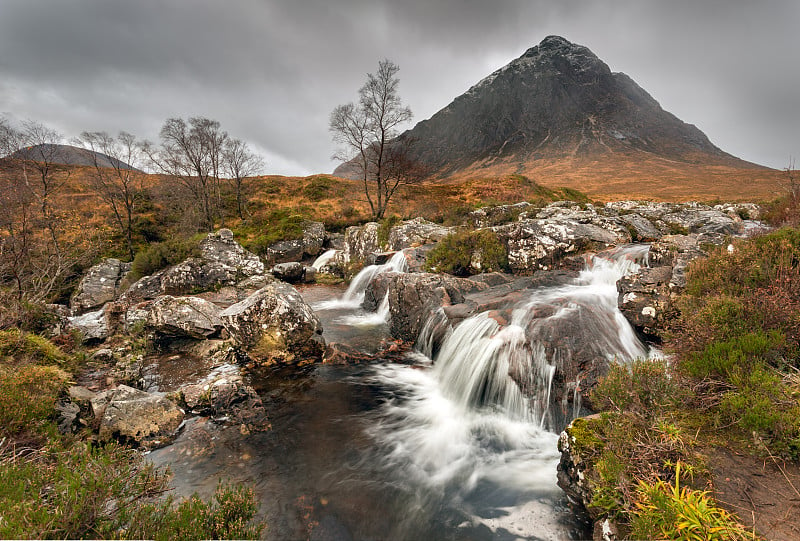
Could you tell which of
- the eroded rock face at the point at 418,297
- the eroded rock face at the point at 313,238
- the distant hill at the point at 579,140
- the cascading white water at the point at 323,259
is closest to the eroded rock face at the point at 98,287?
the cascading white water at the point at 323,259

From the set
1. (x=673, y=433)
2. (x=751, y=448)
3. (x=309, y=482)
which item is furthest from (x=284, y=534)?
(x=751, y=448)

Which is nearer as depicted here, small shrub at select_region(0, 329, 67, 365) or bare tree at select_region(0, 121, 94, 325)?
small shrub at select_region(0, 329, 67, 365)

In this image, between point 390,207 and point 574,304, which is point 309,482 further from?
point 390,207

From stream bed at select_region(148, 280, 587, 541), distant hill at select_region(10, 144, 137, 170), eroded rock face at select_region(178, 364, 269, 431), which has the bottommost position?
stream bed at select_region(148, 280, 587, 541)

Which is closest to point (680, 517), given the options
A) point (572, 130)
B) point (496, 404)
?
point (496, 404)

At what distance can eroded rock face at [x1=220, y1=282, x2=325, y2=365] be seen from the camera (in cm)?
936

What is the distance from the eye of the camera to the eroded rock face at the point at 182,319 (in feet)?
33.1

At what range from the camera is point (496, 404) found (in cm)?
736

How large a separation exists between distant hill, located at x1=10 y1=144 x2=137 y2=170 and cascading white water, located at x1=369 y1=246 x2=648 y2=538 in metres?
30.5

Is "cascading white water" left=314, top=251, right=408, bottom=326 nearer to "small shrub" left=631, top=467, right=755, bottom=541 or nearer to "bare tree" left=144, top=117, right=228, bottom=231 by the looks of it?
"small shrub" left=631, top=467, right=755, bottom=541

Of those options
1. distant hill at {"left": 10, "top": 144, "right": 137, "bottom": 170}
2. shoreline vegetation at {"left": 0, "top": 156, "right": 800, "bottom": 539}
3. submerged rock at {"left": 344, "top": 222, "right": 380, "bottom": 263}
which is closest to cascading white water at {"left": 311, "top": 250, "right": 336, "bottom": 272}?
submerged rock at {"left": 344, "top": 222, "right": 380, "bottom": 263}

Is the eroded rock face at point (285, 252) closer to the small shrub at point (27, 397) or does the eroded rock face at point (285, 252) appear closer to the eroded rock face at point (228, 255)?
the eroded rock face at point (228, 255)

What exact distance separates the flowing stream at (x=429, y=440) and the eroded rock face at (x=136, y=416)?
38 centimetres

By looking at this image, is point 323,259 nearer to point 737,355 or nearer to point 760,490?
point 737,355
